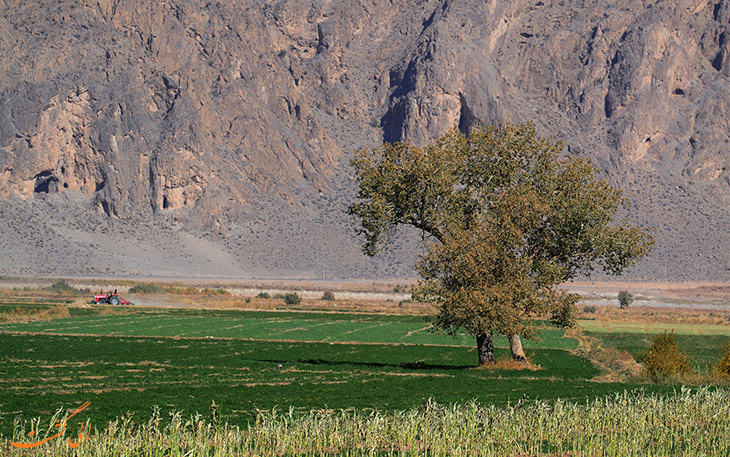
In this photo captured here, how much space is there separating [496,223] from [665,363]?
8.05 metres

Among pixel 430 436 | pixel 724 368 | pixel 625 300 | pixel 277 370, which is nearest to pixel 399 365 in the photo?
pixel 277 370

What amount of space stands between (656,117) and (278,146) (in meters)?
68.0

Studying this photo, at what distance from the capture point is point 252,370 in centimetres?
3453

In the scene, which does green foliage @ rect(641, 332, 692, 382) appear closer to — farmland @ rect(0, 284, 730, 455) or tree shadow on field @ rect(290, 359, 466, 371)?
farmland @ rect(0, 284, 730, 455)

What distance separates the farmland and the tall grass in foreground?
25 cm

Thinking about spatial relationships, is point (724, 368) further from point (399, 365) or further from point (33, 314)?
point (33, 314)

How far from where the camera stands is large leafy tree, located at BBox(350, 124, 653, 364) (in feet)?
113

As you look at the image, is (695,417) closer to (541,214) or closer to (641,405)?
(641,405)

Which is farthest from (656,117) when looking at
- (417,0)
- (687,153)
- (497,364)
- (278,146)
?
(497,364)

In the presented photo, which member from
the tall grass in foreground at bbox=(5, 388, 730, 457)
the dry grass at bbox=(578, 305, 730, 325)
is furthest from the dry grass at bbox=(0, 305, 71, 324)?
the tall grass in foreground at bbox=(5, 388, 730, 457)

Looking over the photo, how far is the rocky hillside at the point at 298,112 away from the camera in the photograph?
141 metres

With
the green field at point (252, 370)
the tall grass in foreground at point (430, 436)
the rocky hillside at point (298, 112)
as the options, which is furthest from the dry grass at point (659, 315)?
the tall grass in foreground at point (430, 436)

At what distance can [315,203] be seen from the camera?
515ft

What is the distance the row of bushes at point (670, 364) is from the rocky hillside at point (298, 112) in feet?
342
